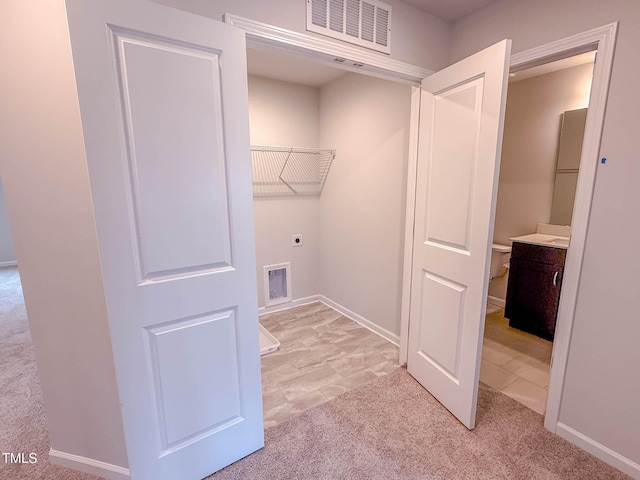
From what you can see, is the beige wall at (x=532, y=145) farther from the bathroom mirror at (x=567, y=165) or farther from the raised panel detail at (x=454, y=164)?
the raised panel detail at (x=454, y=164)

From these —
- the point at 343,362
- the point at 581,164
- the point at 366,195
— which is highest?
the point at 581,164

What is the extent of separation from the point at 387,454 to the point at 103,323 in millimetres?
1486

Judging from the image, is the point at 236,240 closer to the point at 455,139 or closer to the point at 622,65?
the point at 455,139

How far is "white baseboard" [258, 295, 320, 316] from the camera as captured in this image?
10.6 feet

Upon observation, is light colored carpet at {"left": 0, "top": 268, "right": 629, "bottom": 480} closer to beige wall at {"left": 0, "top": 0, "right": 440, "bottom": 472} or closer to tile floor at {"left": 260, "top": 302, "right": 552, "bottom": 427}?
tile floor at {"left": 260, "top": 302, "right": 552, "bottom": 427}

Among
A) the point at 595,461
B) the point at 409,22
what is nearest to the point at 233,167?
the point at 409,22

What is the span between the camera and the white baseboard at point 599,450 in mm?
1406

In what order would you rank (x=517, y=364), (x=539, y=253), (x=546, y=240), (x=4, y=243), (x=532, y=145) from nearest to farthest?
(x=517, y=364) < (x=539, y=253) < (x=546, y=240) < (x=532, y=145) < (x=4, y=243)

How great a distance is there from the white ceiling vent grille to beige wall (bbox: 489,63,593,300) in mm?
2123

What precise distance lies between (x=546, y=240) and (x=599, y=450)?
173 centimetres

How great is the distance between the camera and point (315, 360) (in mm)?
2404

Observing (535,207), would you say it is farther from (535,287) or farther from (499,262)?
(535,287)

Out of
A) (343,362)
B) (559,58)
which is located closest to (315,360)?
(343,362)

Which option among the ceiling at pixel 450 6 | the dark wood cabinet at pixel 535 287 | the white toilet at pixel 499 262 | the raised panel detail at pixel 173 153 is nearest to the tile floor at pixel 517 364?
the dark wood cabinet at pixel 535 287
